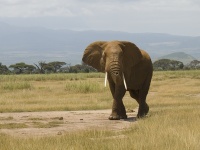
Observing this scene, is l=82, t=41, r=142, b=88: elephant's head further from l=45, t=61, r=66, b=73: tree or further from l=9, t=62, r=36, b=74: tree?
l=45, t=61, r=66, b=73: tree

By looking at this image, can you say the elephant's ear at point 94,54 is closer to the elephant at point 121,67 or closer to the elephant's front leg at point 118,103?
the elephant at point 121,67

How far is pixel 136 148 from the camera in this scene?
7934 mm

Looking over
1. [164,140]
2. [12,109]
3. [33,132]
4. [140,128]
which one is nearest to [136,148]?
[164,140]

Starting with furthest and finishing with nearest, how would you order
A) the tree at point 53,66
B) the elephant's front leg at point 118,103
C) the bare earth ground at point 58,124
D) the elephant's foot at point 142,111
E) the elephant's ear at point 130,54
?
1. the tree at point 53,66
2. the elephant's foot at point 142,111
3. the elephant's ear at point 130,54
4. the elephant's front leg at point 118,103
5. the bare earth ground at point 58,124

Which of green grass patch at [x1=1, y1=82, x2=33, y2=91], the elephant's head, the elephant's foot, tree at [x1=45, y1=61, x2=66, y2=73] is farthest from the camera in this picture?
tree at [x1=45, y1=61, x2=66, y2=73]

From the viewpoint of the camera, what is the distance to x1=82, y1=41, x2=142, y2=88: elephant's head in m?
13.8

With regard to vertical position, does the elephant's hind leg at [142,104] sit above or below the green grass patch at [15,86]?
above

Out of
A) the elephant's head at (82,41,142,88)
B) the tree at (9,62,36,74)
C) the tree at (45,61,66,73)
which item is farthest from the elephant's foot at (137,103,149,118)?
the tree at (45,61,66,73)

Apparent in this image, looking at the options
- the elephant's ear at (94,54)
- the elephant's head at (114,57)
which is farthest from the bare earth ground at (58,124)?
the elephant's ear at (94,54)

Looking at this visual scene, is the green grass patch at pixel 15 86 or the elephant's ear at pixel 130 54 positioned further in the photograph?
the green grass patch at pixel 15 86

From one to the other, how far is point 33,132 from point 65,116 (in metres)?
4.55

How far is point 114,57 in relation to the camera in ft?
45.8

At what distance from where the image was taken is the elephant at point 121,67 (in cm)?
1395

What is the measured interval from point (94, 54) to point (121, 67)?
1.74 meters
